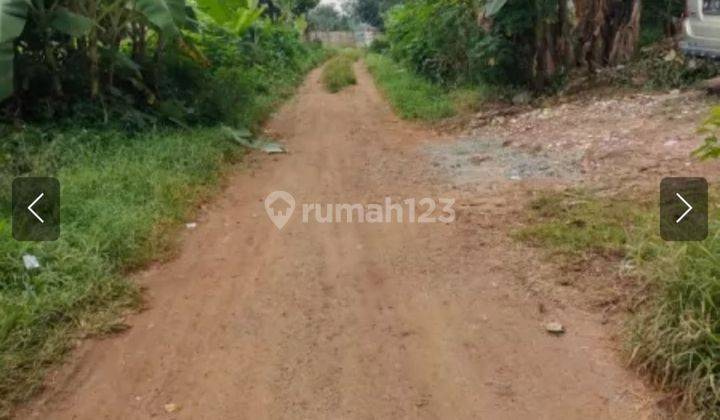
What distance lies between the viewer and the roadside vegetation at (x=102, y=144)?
11.5 feet

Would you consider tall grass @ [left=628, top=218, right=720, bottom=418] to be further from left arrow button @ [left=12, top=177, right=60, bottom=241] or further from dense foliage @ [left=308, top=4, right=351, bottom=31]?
dense foliage @ [left=308, top=4, right=351, bottom=31]

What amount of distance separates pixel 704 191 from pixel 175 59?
22.9 feet

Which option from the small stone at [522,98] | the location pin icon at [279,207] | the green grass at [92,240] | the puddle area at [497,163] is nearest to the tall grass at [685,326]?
the puddle area at [497,163]

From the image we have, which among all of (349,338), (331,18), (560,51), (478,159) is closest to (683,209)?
(349,338)

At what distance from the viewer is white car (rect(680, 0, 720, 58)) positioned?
267 inches

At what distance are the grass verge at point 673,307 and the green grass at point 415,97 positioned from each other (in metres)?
5.60

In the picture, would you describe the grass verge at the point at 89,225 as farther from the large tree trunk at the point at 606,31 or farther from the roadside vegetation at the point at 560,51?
the large tree trunk at the point at 606,31

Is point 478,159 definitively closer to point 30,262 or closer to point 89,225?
point 89,225

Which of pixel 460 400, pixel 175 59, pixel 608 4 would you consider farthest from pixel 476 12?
pixel 460 400

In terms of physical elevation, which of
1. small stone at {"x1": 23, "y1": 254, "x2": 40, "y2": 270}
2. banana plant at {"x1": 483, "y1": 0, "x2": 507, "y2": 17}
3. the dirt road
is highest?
banana plant at {"x1": 483, "y1": 0, "x2": 507, "y2": 17}

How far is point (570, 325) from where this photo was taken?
3381 mm

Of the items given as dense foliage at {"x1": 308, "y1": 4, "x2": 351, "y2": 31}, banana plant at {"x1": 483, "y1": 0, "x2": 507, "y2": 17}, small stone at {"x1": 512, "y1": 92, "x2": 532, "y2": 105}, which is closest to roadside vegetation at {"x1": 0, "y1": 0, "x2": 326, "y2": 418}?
banana plant at {"x1": 483, "y1": 0, "x2": 507, "y2": 17}

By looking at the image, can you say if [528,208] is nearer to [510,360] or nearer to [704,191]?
[704,191]

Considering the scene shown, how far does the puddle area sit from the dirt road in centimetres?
75
